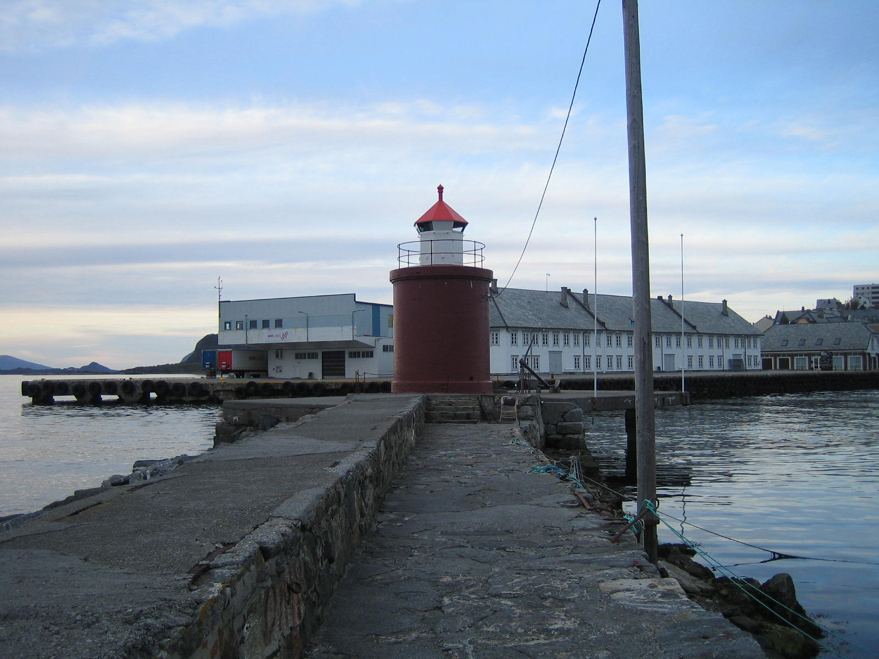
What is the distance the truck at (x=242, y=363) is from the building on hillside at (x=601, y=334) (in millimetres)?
20214

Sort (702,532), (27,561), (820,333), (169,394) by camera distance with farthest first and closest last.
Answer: (820,333) < (169,394) < (702,532) < (27,561)

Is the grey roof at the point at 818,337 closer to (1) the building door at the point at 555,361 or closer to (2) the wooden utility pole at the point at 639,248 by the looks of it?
(1) the building door at the point at 555,361

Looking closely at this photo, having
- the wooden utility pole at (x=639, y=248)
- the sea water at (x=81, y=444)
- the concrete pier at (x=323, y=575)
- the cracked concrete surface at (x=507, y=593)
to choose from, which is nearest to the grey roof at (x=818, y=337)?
the sea water at (x=81, y=444)

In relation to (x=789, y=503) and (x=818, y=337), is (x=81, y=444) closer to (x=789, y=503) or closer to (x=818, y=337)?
(x=789, y=503)

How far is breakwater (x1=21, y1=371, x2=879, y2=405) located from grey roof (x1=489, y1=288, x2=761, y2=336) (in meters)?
6.08

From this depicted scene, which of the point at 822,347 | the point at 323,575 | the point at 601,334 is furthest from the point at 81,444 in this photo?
the point at 822,347

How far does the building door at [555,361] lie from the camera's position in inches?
2151

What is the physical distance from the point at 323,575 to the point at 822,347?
307 ft

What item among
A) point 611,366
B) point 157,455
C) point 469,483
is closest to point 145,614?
point 469,483

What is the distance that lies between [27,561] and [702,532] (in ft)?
34.8

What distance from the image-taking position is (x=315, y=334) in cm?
5431

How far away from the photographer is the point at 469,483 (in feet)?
28.5

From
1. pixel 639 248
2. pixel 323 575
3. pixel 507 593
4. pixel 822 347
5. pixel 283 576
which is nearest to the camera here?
pixel 283 576

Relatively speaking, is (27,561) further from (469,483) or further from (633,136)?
(633,136)
